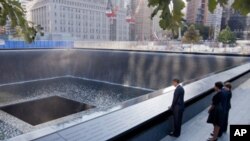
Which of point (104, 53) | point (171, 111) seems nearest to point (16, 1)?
point (171, 111)

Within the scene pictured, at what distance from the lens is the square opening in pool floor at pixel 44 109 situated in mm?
15184

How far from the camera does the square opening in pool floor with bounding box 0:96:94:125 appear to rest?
15184mm

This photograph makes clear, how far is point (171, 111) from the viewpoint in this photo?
555 cm

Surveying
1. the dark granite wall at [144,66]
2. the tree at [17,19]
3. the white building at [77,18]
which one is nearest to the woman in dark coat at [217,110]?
the tree at [17,19]

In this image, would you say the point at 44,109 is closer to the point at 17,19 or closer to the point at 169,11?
Result: the point at 17,19

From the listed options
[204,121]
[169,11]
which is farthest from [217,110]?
[169,11]

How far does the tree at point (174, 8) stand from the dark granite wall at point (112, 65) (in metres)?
17.5

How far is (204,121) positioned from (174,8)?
5.76 m

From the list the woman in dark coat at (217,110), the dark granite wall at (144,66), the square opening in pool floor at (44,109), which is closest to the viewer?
the woman in dark coat at (217,110)

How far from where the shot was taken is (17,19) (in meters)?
2.09

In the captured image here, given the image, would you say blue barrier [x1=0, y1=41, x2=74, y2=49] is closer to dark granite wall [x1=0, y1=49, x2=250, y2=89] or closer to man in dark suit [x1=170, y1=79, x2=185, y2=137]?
dark granite wall [x1=0, y1=49, x2=250, y2=89]

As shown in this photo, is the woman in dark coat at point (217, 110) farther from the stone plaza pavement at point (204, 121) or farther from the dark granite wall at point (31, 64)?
the dark granite wall at point (31, 64)

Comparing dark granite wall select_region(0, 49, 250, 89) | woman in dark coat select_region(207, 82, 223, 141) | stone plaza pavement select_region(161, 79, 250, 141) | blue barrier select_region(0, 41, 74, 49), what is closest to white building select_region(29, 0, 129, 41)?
blue barrier select_region(0, 41, 74, 49)

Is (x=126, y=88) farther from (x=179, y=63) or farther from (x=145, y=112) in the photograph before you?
(x=145, y=112)
